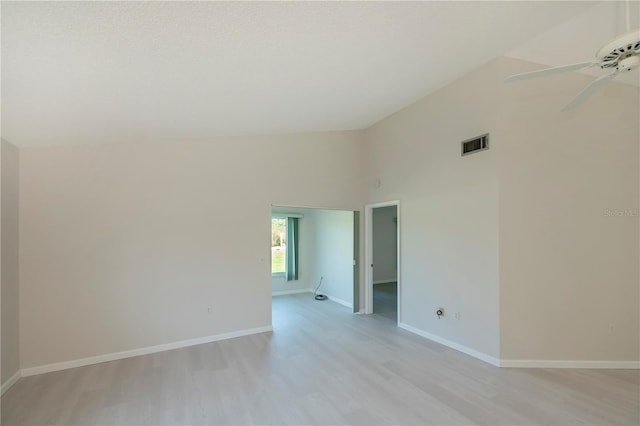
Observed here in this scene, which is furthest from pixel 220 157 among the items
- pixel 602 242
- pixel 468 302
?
pixel 602 242

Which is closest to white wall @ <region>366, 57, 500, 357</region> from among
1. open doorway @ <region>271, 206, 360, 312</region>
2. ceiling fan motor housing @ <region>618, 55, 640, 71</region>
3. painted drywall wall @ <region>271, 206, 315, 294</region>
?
ceiling fan motor housing @ <region>618, 55, 640, 71</region>

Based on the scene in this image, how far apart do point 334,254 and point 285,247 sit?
1428 millimetres

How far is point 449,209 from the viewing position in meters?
3.94

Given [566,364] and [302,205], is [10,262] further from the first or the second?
[566,364]

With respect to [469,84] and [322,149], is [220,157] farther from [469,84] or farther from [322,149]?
[469,84]

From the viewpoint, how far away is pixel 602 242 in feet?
10.8

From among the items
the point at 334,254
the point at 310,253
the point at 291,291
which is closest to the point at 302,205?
the point at 334,254

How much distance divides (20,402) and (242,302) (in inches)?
91.9


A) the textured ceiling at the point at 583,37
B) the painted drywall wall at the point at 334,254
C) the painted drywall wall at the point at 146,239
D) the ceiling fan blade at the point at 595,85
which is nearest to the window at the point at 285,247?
the painted drywall wall at the point at 334,254

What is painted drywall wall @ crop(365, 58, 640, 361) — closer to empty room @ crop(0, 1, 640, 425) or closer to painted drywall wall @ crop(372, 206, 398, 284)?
empty room @ crop(0, 1, 640, 425)

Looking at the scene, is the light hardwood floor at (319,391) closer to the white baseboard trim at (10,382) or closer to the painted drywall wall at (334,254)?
the white baseboard trim at (10,382)

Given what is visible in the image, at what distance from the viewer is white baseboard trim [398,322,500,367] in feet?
11.0

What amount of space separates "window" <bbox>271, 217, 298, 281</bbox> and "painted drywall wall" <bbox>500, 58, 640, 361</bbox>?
4.75 m

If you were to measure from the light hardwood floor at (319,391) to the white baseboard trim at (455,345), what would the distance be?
0.30 ft
